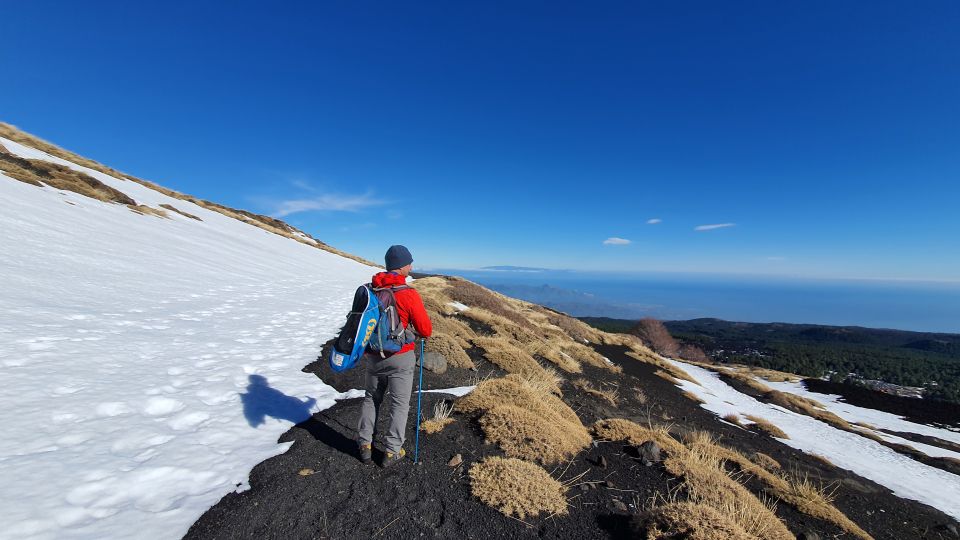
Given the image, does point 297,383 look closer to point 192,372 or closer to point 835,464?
point 192,372

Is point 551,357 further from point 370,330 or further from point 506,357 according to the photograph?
point 370,330

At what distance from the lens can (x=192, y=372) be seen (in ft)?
22.4

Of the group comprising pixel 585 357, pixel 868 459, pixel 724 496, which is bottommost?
pixel 868 459

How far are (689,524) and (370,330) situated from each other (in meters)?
4.08

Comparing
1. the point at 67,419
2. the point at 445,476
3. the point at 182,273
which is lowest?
the point at 445,476

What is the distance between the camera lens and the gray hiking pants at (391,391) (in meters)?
4.56

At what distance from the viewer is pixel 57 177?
25.9 metres

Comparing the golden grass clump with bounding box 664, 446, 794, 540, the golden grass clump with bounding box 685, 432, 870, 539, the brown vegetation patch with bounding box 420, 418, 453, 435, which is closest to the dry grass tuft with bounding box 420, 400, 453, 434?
the brown vegetation patch with bounding box 420, 418, 453, 435

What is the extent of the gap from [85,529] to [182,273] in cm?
1513

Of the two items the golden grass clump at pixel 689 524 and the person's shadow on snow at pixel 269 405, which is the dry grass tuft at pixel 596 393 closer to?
the golden grass clump at pixel 689 524

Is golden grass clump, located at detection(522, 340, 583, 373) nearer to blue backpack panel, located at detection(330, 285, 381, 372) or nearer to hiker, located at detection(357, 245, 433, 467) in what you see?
hiker, located at detection(357, 245, 433, 467)

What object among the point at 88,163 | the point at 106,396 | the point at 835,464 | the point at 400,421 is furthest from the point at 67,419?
the point at 88,163

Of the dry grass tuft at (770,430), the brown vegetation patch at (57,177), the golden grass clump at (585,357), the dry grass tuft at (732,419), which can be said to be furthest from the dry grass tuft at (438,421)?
the brown vegetation patch at (57,177)

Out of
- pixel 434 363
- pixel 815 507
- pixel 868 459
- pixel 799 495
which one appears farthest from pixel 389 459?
pixel 868 459
